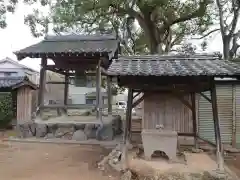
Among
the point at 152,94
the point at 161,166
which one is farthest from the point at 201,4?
the point at 161,166

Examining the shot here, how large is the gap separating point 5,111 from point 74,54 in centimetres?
562

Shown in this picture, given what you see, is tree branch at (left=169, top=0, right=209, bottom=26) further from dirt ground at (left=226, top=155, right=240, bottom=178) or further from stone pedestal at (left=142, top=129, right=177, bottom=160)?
stone pedestal at (left=142, top=129, right=177, bottom=160)

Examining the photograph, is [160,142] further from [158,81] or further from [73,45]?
[73,45]

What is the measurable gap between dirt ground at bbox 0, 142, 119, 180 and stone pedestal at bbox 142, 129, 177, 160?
4.04 ft

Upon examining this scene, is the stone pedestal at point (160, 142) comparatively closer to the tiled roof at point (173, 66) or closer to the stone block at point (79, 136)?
the tiled roof at point (173, 66)

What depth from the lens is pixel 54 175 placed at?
20.2 ft

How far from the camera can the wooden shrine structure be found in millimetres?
10953

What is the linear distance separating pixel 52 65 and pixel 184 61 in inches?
294

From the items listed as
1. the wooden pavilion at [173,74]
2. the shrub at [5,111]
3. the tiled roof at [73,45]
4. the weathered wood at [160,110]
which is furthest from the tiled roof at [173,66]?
the shrub at [5,111]

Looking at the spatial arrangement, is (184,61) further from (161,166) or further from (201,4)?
(201,4)

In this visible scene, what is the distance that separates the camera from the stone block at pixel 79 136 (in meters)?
10.8

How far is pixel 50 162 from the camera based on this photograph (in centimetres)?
746

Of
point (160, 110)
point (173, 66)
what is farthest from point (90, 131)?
point (173, 66)

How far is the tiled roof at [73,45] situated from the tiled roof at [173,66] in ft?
12.9
